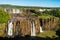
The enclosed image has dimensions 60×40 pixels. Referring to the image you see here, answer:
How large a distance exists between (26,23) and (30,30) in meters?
0.95

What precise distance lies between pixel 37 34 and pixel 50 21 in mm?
4367

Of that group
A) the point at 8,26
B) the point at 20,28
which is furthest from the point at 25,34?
the point at 8,26

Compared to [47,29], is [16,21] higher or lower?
higher

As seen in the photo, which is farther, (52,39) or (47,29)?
(47,29)

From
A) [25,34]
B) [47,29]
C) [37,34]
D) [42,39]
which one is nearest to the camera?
[42,39]

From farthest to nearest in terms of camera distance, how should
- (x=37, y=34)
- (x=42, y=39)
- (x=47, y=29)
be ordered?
(x=47, y=29)
(x=37, y=34)
(x=42, y=39)

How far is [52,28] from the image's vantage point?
25.5 meters

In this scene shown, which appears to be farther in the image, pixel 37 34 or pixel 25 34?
pixel 37 34

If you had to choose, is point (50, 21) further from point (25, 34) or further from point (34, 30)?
point (25, 34)

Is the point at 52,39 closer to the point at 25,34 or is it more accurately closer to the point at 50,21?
the point at 25,34

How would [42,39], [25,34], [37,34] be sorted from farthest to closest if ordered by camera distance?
1. [37,34]
2. [25,34]
3. [42,39]

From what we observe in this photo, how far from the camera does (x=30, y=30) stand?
71.8 ft

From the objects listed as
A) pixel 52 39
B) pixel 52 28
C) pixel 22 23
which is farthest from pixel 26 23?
pixel 52 28

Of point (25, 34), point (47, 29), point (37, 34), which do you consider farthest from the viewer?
point (47, 29)
